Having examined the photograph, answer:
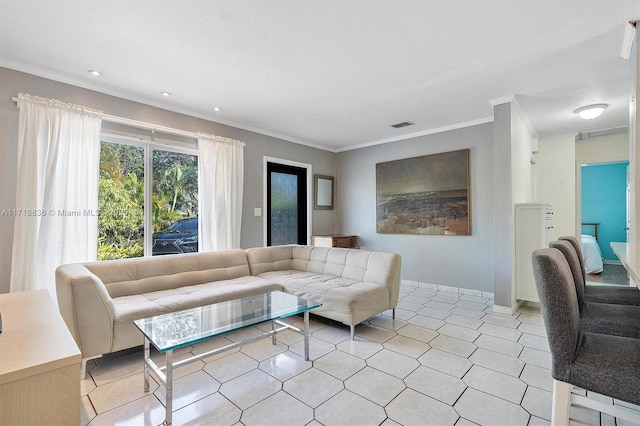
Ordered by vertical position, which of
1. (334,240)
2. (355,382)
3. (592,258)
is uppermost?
(334,240)

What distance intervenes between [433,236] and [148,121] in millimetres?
4158

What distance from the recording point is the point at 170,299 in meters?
2.50

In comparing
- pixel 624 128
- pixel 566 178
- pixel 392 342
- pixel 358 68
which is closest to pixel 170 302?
pixel 392 342

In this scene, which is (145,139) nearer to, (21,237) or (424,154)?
(21,237)

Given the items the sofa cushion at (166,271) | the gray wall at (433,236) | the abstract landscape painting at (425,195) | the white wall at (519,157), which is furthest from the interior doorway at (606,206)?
the sofa cushion at (166,271)

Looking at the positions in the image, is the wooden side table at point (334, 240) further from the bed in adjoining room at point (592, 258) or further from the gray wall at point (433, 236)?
the bed in adjoining room at point (592, 258)

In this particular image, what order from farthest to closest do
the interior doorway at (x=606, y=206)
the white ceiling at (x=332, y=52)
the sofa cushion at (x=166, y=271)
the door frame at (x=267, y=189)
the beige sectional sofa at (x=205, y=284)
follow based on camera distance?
the interior doorway at (x=606, y=206) < the door frame at (x=267, y=189) < the sofa cushion at (x=166, y=271) < the beige sectional sofa at (x=205, y=284) < the white ceiling at (x=332, y=52)

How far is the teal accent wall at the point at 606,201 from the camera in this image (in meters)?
6.68

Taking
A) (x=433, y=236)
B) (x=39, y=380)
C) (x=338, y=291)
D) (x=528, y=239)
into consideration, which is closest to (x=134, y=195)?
(x=338, y=291)

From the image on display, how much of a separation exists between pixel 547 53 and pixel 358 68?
60.3 inches

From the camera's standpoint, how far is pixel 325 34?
2135 mm

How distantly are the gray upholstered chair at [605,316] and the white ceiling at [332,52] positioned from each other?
5.19ft

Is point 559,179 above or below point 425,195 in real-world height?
above

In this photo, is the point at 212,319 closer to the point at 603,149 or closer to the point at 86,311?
the point at 86,311
